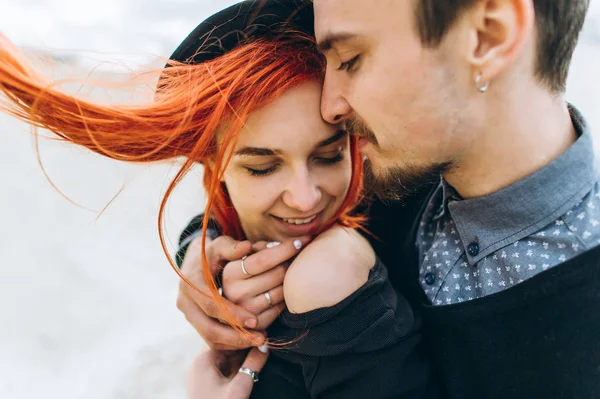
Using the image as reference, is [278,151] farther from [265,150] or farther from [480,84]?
[480,84]

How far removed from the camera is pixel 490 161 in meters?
1.21

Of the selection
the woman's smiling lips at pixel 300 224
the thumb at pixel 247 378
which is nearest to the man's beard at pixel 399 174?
the woman's smiling lips at pixel 300 224

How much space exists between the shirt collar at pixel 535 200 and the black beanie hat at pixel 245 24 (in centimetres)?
64

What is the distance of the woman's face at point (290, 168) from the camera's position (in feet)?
4.16

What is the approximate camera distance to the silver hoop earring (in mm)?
1136

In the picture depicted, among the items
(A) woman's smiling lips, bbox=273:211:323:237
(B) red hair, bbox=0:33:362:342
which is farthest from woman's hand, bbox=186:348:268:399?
(A) woman's smiling lips, bbox=273:211:323:237

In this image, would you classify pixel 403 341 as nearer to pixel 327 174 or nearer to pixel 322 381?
pixel 322 381

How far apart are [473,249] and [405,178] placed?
0.24 m

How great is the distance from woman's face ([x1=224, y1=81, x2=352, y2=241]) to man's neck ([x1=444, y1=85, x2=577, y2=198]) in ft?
1.16

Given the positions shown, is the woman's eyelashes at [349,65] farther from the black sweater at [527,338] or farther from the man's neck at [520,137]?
the black sweater at [527,338]

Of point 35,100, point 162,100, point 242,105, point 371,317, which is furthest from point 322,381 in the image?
point 35,100

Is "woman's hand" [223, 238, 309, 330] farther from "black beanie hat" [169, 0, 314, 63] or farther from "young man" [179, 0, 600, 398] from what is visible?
"black beanie hat" [169, 0, 314, 63]

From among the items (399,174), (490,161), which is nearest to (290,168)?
(399,174)

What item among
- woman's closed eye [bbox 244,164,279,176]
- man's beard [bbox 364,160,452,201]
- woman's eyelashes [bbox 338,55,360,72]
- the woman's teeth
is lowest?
the woman's teeth
